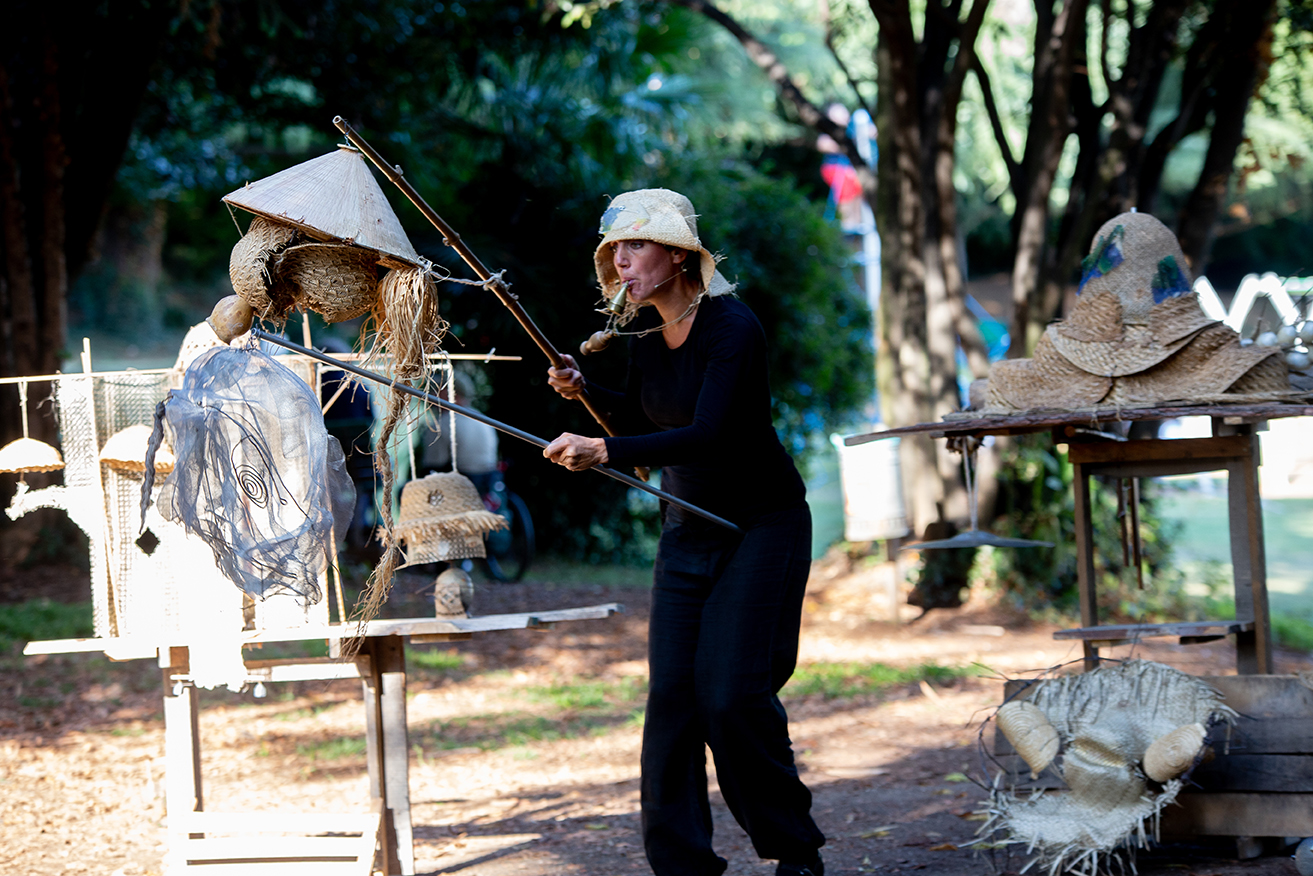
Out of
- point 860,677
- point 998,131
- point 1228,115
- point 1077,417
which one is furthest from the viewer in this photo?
point 998,131

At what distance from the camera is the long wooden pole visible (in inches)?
104

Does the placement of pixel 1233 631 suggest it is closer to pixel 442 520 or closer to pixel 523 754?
pixel 442 520

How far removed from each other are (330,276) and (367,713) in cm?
138

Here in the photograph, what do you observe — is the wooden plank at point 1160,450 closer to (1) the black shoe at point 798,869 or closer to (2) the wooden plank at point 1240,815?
(2) the wooden plank at point 1240,815

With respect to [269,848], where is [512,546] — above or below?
above

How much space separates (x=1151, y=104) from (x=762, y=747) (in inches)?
258

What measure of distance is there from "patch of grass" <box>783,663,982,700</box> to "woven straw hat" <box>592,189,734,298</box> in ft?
12.3

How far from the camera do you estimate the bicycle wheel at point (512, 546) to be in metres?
9.70

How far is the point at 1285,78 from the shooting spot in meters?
8.76

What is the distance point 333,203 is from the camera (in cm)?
274

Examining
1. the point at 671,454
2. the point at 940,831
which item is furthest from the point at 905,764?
the point at 671,454

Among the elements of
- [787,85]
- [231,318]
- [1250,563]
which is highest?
[787,85]

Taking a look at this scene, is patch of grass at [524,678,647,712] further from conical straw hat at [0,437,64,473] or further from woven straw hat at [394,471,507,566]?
conical straw hat at [0,437,64,473]

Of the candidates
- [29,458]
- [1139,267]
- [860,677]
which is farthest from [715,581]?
[860,677]
